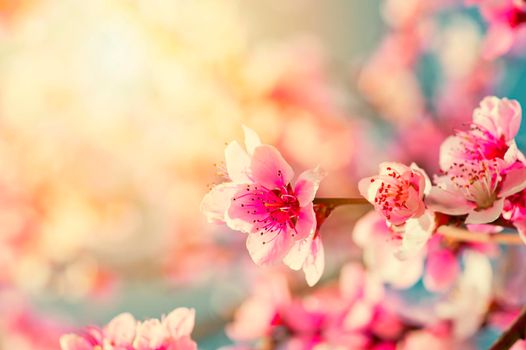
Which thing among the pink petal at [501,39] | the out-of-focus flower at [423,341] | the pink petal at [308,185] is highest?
the pink petal at [501,39]

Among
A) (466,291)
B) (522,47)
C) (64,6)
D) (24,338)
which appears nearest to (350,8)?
(522,47)

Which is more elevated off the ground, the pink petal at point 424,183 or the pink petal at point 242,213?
the pink petal at point 242,213

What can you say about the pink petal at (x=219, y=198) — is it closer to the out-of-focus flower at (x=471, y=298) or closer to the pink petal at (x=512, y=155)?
the pink petal at (x=512, y=155)

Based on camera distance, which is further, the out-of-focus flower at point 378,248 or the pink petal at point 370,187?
the out-of-focus flower at point 378,248

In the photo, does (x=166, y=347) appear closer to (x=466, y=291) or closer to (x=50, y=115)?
(x=466, y=291)

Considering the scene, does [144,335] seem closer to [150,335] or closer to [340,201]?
[150,335]

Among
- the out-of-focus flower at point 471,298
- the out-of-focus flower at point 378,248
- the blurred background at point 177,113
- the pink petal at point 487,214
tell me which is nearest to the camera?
the pink petal at point 487,214

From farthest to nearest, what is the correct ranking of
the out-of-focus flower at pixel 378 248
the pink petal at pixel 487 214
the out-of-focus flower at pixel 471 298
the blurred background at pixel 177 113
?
the blurred background at pixel 177 113 → the out-of-focus flower at pixel 471 298 → the out-of-focus flower at pixel 378 248 → the pink petal at pixel 487 214

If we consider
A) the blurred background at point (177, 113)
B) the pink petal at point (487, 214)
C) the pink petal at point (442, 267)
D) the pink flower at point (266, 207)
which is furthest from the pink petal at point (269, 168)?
the blurred background at point (177, 113)
